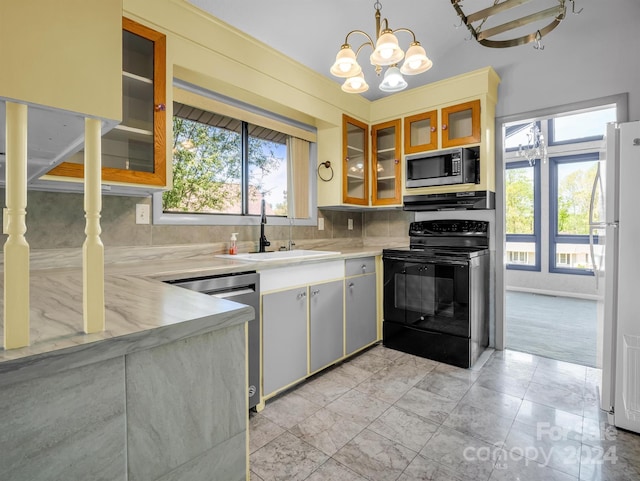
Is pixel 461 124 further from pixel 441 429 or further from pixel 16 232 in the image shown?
pixel 16 232

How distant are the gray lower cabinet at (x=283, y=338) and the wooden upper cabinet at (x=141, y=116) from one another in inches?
38.4

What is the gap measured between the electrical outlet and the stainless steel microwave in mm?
2246

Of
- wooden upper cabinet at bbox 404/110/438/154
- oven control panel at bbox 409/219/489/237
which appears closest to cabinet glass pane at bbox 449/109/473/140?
wooden upper cabinet at bbox 404/110/438/154

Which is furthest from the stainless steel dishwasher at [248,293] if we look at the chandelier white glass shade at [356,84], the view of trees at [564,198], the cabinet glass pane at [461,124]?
the view of trees at [564,198]

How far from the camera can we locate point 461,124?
2.99m

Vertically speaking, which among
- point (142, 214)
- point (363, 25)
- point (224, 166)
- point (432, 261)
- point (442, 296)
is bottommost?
point (442, 296)

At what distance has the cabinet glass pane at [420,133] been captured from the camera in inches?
124

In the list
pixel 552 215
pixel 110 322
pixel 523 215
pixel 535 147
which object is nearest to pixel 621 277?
pixel 110 322

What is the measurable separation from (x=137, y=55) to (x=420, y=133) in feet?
7.91

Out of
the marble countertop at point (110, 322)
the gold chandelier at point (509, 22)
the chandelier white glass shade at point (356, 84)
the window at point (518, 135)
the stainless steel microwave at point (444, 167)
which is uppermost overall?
the window at point (518, 135)

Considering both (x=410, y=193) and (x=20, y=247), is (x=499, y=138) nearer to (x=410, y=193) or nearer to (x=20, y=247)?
(x=410, y=193)

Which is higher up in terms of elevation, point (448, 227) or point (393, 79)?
point (393, 79)

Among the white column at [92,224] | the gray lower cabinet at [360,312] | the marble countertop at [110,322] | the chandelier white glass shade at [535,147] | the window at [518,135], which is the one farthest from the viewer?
the window at [518,135]

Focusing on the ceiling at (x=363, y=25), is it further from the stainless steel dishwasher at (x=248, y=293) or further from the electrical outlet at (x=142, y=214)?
the stainless steel dishwasher at (x=248, y=293)
